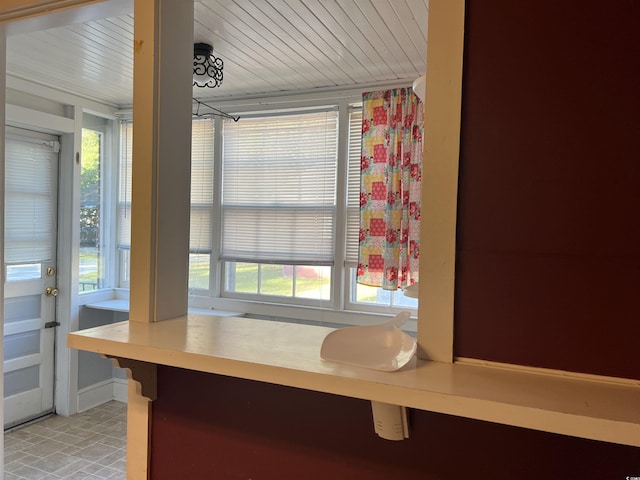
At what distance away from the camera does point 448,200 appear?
3.01ft

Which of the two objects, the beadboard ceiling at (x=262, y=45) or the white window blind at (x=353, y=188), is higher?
the beadboard ceiling at (x=262, y=45)

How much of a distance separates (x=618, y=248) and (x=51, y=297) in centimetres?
378

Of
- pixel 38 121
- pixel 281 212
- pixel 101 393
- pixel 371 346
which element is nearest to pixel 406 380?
pixel 371 346

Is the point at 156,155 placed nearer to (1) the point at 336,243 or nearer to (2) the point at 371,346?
(2) the point at 371,346

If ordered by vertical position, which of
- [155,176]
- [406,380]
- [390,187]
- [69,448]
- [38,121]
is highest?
[38,121]

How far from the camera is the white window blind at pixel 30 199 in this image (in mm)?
3211

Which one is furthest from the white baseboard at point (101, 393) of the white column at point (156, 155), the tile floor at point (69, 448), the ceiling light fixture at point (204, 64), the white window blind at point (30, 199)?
the white column at point (156, 155)

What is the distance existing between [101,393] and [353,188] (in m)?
2.76

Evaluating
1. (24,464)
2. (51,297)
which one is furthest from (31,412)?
(51,297)

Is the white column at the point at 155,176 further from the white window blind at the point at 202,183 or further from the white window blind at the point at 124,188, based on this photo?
the white window blind at the point at 124,188

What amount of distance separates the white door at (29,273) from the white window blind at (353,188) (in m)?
2.27

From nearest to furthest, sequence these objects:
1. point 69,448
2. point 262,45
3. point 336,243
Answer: point 262,45 < point 69,448 < point 336,243

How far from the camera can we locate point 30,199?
10.9 feet

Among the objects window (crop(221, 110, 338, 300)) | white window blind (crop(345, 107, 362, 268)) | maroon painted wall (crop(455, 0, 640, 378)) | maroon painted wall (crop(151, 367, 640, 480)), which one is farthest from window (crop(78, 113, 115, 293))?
maroon painted wall (crop(455, 0, 640, 378))
